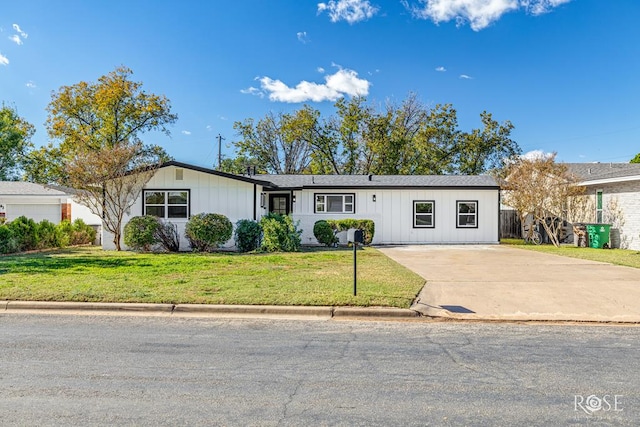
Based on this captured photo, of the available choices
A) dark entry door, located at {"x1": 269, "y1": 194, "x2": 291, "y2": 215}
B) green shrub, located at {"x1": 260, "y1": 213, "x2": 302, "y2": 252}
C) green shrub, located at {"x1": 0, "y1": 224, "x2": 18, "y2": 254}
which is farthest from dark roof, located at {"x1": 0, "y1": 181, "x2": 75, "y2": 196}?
green shrub, located at {"x1": 260, "y1": 213, "x2": 302, "y2": 252}

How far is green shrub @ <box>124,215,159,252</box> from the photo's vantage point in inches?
570

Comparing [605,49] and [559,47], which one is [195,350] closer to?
[559,47]

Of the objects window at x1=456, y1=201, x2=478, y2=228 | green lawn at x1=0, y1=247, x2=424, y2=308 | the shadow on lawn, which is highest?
window at x1=456, y1=201, x2=478, y2=228

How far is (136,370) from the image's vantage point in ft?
13.4

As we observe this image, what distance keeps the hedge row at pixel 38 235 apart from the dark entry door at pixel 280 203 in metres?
8.37

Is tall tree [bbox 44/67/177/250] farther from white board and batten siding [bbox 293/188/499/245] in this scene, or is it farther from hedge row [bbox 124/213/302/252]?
white board and batten siding [bbox 293/188/499/245]

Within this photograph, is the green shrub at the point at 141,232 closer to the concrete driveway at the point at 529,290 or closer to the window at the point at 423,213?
the concrete driveway at the point at 529,290

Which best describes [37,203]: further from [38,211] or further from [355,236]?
[355,236]

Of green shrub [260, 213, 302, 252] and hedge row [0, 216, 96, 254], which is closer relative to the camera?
hedge row [0, 216, 96, 254]

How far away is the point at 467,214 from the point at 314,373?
1708 centimetres

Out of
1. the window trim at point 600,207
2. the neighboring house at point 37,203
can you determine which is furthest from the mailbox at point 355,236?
the neighboring house at point 37,203

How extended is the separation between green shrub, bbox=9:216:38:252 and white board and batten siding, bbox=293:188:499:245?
10343 mm

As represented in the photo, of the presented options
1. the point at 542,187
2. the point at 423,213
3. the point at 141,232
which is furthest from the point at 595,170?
the point at 141,232

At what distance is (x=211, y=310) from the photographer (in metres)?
6.48
